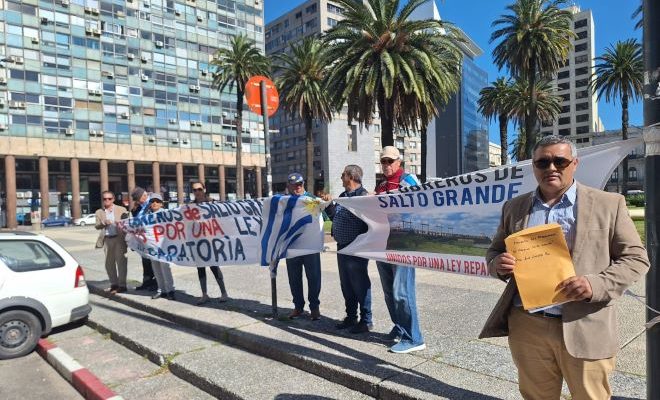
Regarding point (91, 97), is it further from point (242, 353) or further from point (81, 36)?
point (242, 353)

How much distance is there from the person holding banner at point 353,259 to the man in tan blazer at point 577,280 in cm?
272

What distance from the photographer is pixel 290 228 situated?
591 cm

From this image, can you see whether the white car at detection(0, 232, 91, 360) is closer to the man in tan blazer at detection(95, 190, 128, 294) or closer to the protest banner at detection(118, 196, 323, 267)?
the protest banner at detection(118, 196, 323, 267)

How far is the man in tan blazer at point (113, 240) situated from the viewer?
8.07 meters

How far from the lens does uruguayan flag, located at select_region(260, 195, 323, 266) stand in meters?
5.70

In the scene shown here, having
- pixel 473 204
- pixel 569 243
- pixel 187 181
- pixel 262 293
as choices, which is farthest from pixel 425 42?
pixel 187 181

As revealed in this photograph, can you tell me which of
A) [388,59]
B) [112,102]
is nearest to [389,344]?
[388,59]

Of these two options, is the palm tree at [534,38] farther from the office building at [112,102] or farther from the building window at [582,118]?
the building window at [582,118]

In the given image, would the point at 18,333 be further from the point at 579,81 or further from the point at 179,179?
the point at 579,81

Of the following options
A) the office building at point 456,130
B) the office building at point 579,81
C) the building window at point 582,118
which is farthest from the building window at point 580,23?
the office building at point 456,130

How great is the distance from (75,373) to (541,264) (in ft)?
15.6

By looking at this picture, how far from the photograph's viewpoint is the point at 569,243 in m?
2.24

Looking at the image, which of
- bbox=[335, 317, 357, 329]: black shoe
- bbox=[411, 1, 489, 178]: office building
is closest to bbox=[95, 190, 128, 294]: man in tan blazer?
bbox=[335, 317, 357, 329]: black shoe

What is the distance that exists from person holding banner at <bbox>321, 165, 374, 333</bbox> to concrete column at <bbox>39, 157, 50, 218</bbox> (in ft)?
186
